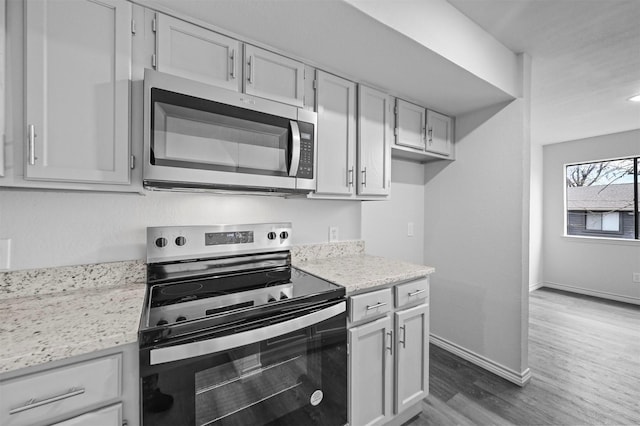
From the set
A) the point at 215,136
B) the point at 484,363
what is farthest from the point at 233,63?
the point at 484,363

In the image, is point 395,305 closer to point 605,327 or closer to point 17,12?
point 17,12

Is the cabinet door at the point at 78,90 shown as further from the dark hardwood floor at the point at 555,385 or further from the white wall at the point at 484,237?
the white wall at the point at 484,237

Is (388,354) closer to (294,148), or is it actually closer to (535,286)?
(294,148)

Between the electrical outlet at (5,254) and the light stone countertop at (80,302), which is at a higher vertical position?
the electrical outlet at (5,254)

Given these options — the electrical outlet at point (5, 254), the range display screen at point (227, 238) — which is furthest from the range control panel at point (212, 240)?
the electrical outlet at point (5, 254)

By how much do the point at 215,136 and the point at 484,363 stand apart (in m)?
2.66

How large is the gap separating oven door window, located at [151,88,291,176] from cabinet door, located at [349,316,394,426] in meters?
0.96

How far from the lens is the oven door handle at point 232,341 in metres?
0.94

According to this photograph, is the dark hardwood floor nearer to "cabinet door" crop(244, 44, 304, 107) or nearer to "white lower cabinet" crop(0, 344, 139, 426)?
"white lower cabinet" crop(0, 344, 139, 426)

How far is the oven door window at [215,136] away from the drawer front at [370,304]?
0.76 metres

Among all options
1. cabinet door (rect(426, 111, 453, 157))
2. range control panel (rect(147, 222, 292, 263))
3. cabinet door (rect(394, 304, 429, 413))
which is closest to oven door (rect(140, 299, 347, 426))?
cabinet door (rect(394, 304, 429, 413))

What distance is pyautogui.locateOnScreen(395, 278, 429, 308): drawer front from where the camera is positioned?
65.9 inches

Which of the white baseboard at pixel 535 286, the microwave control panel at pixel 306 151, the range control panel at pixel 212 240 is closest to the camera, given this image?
the range control panel at pixel 212 240

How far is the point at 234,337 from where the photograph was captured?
106cm
